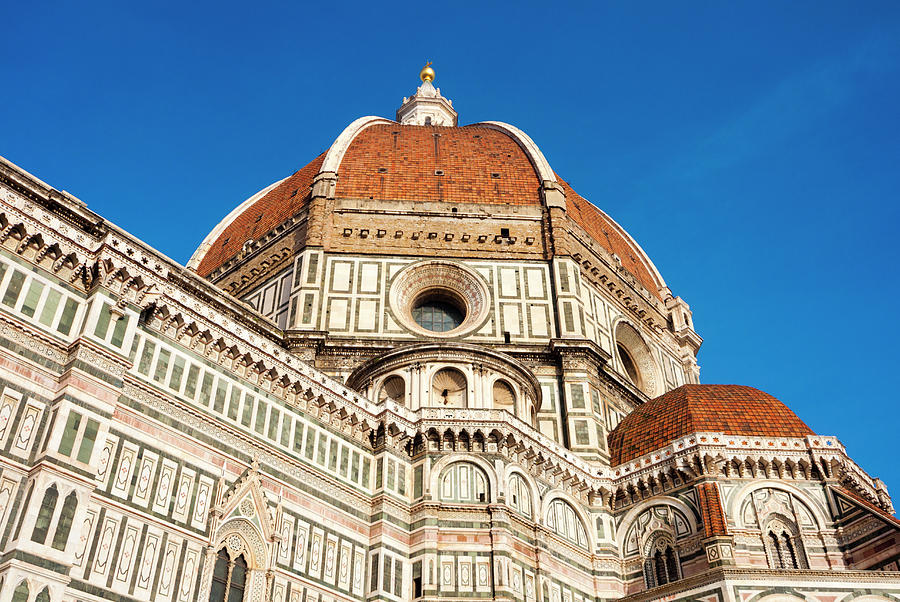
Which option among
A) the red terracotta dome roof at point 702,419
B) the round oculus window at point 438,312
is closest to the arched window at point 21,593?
the red terracotta dome roof at point 702,419

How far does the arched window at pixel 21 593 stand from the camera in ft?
52.2

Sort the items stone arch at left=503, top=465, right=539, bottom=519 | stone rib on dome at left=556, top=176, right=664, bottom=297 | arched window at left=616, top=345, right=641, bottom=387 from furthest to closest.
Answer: stone rib on dome at left=556, top=176, right=664, bottom=297, arched window at left=616, top=345, right=641, bottom=387, stone arch at left=503, top=465, right=539, bottom=519

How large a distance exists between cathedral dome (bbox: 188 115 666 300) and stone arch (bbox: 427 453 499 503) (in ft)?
47.0

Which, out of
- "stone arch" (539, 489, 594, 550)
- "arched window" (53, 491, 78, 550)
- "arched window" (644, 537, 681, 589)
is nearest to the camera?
"arched window" (53, 491, 78, 550)

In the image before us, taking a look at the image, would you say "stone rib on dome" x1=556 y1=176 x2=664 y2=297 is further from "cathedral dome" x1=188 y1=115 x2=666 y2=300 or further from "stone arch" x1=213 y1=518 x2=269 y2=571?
"stone arch" x1=213 y1=518 x2=269 y2=571

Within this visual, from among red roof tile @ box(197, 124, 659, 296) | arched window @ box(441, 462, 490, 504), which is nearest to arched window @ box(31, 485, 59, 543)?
arched window @ box(441, 462, 490, 504)

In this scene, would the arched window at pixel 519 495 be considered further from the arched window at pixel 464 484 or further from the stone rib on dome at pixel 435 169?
the stone rib on dome at pixel 435 169

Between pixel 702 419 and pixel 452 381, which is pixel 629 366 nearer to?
pixel 702 419

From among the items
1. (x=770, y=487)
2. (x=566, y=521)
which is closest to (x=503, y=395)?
(x=566, y=521)

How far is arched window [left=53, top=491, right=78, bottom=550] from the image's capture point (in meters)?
17.1

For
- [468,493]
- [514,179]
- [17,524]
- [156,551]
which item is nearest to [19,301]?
[17,524]

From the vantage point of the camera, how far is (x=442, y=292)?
36.8 m

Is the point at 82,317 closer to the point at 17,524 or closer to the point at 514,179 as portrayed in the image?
the point at 17,524

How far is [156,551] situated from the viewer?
1933 cm
